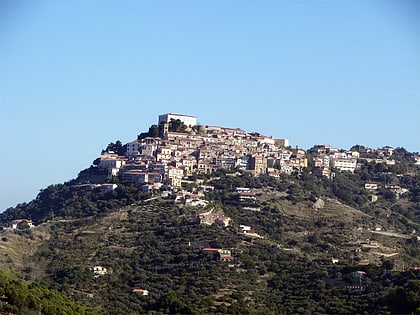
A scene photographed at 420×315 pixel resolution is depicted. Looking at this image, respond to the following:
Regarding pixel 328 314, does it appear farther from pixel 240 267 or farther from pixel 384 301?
pixel 240 267

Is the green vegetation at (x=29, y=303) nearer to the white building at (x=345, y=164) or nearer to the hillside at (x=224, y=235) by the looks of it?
the hillside at (x=224, y=235)

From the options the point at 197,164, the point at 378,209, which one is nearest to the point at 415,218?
the point at 378,209

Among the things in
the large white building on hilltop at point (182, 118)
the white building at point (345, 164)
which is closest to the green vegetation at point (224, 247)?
the white building at point (345, 164)

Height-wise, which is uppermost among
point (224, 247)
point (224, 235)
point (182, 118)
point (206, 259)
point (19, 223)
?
point (182, 118)

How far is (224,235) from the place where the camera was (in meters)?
49.3

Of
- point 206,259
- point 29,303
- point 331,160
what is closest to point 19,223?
point 206,259

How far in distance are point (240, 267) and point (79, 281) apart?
7.74m

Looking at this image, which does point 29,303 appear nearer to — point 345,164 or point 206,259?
point 206,259

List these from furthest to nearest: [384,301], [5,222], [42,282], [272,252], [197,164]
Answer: [197,164] → [5,222] → [272,252] → [42,282] → [384,301]

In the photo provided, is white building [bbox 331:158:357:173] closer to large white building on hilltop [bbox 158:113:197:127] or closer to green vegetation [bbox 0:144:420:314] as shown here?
green vegetation [bbox 0:144:420:314]

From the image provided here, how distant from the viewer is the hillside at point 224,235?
39.2 metres

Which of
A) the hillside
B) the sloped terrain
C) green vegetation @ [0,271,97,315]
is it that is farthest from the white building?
green vegetation @ [0,271,97,315]

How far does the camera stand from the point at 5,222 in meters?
58.4

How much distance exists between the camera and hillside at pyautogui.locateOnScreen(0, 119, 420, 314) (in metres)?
39.2
